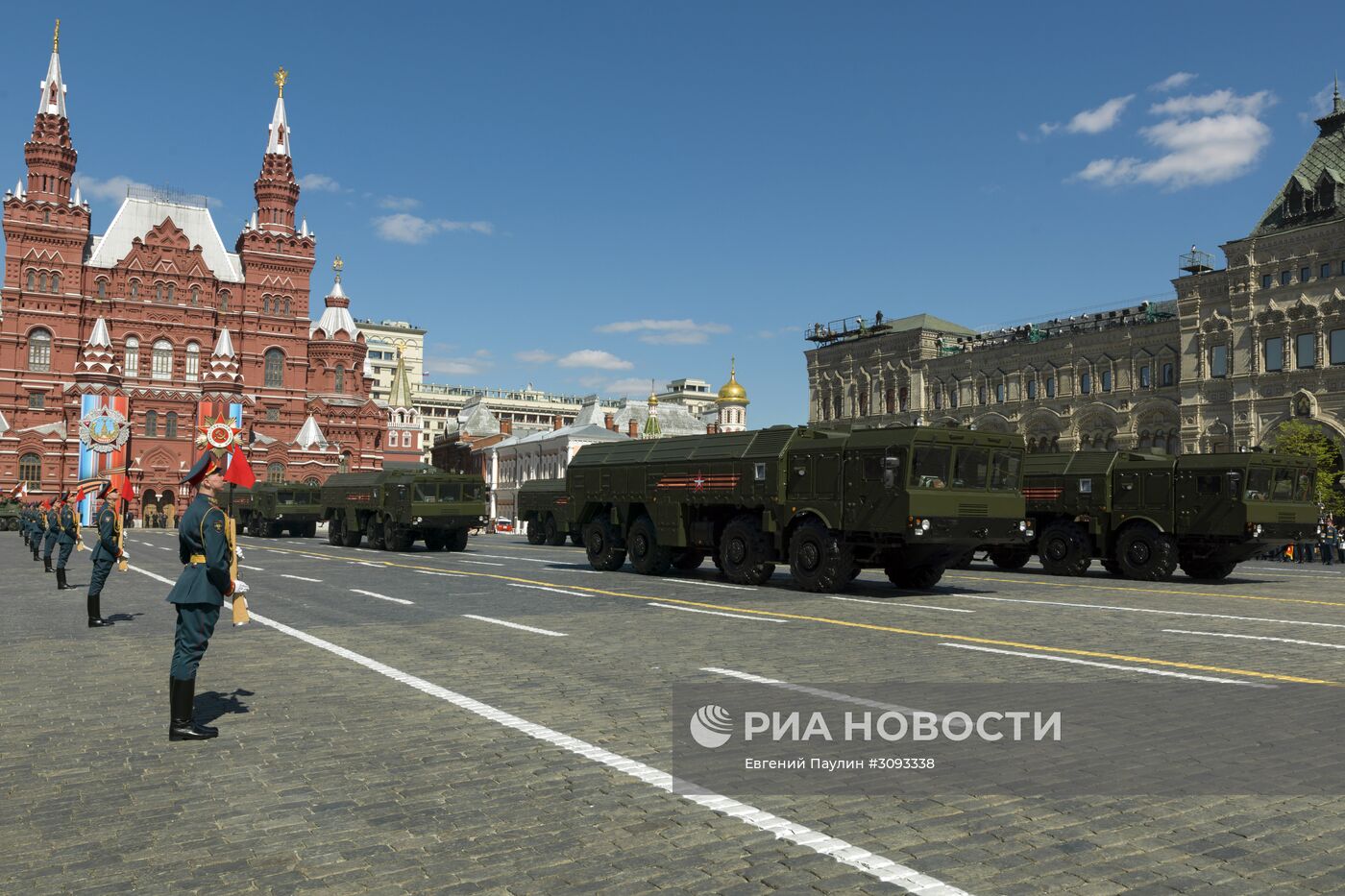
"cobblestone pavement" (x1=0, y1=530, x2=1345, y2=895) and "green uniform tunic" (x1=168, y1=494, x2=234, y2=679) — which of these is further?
"green uniform tunic" (x1=168, y1=494, x2=234, y2=679)

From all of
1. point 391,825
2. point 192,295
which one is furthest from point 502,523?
point 391,825

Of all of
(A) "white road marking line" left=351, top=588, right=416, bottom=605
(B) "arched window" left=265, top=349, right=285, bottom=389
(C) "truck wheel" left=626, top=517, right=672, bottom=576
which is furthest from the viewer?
(B) "arched window" left=265, top=349, right=285, bottom=389

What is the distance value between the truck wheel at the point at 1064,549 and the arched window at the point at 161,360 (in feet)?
273

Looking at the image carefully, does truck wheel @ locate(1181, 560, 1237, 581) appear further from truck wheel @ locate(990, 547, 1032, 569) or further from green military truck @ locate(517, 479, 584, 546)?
green military truck @ locate(517, 479, 584, 546)

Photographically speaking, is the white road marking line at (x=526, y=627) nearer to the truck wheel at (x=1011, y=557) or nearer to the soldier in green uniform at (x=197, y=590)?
the soldier in green uniform at (x=197, y=590)

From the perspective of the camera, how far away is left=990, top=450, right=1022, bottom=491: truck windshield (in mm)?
19000

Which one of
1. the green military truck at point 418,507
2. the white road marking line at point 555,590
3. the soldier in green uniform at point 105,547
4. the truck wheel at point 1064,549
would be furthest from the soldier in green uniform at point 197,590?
the green military truck at point 418,507

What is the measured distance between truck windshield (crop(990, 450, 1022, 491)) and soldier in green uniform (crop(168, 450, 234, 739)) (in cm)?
1425

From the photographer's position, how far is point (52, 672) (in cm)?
1042

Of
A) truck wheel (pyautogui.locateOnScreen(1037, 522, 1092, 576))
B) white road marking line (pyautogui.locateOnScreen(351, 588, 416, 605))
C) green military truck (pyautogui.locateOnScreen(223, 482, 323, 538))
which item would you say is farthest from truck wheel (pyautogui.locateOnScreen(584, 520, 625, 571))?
green military truck (pyautogui.locateOnScreen(223, 482, 323, 538))

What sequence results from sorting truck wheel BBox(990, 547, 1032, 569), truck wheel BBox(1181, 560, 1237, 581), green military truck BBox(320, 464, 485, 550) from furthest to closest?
green military truck BBox(320, 464, 485, 550) < truck wheel BBox(990, 547, 1032, 569) < truck wheel BBox(1181, 560, 1237, 581)

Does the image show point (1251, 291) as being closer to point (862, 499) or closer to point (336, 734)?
point (862, 499)

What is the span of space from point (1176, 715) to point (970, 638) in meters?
4.45

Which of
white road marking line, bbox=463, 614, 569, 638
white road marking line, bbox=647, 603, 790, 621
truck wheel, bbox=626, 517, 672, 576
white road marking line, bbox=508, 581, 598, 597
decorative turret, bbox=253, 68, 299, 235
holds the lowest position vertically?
white road marking line, bbox=463, 614, 569, 638
